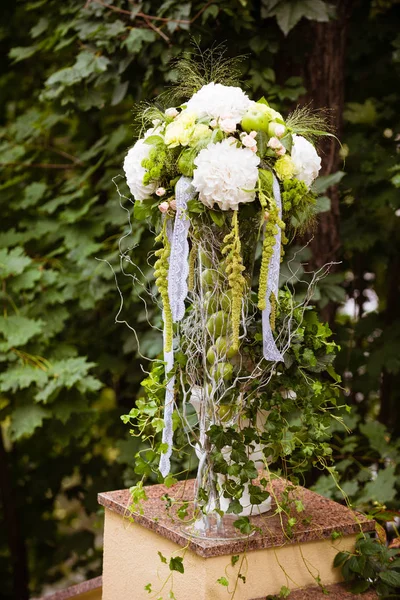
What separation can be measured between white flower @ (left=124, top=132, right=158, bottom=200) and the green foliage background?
3.94 ft

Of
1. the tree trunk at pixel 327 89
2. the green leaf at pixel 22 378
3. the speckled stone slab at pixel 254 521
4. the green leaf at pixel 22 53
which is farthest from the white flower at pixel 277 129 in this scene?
the green leaf at pixel 22 53

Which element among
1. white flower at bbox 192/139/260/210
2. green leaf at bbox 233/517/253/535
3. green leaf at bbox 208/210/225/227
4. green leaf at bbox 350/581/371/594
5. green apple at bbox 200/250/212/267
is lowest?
green leaf at bbox 350/581/371/594

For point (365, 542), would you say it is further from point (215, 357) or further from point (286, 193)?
point (286, 193)

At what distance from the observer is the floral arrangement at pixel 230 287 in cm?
173

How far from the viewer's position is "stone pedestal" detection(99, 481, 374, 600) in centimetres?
182

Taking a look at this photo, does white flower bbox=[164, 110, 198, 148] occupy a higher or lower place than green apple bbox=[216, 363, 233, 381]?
higher

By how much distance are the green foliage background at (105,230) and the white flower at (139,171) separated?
3.94 feet

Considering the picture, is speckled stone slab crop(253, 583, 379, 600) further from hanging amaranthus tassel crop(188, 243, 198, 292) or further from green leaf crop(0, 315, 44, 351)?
green leaf crop(0, 315, 44, 351)

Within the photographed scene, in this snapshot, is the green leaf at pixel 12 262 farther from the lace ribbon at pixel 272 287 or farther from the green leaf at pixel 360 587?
the green leaf at pixel 360 587

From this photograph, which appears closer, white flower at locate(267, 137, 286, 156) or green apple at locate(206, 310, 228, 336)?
white flower at locate(267, 137, 286, 156)

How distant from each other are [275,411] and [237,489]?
21 centimetres

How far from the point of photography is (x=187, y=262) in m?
1.79

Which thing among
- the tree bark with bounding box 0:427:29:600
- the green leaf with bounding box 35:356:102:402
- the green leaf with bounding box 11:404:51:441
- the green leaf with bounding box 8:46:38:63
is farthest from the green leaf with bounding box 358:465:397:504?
the green leaf with bounding box 8:46:38:63

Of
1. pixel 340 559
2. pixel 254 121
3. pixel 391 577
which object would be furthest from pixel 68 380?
pixel 254 121
